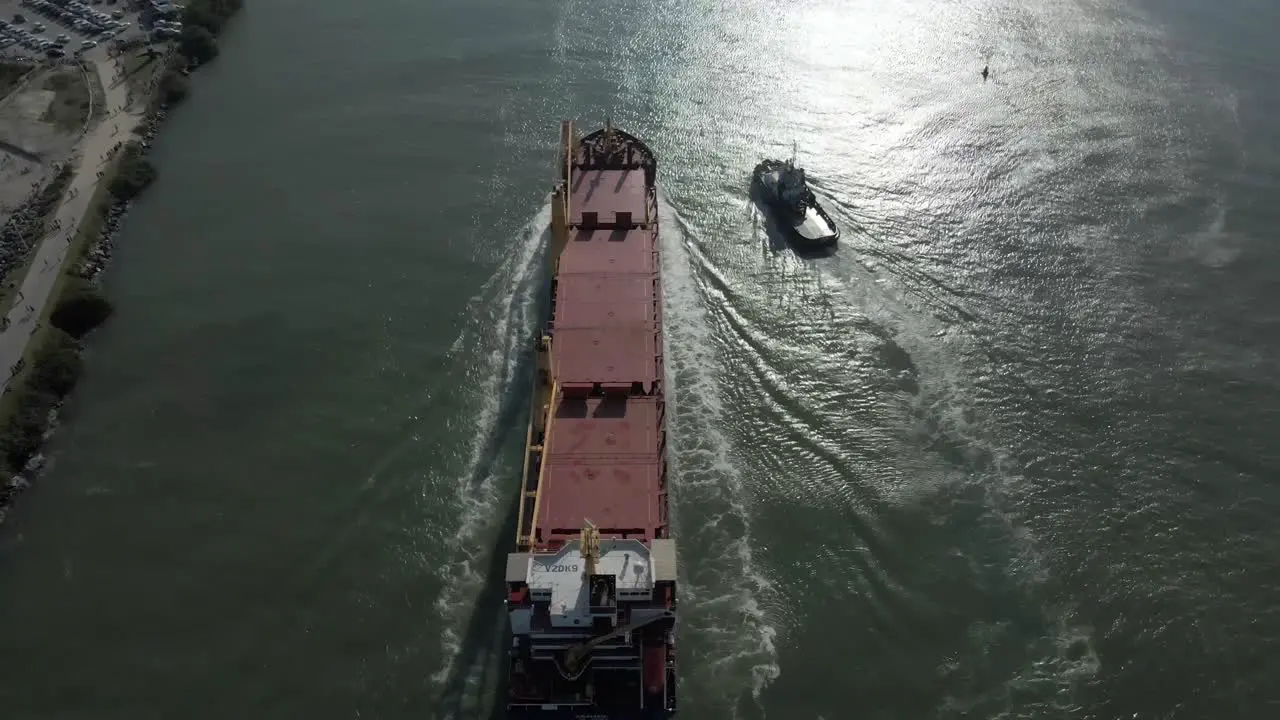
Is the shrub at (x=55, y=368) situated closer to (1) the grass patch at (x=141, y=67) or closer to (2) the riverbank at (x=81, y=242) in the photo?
(2) the riverbank at (x=81, y=242)

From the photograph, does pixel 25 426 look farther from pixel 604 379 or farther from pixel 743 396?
pixel 743 396

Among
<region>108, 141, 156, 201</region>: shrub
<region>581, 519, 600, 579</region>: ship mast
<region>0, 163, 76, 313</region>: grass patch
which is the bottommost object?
<region>581, 519, 600, 579</region>: ship mast

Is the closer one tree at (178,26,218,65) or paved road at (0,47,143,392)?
paved road at (0,47,143,392)

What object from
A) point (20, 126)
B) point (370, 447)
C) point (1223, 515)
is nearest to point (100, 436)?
point (370, 447)

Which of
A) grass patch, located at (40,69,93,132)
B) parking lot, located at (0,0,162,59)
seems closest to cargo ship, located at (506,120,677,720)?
grass patch, located at (40,69,93,132)

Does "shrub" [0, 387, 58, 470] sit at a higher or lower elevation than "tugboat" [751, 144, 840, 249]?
lower

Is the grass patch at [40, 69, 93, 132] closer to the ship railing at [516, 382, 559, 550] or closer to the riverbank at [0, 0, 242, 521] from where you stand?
the riverbank at [0, 0, 242, 521]

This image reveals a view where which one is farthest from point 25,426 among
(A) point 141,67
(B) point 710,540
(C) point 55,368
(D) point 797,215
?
(D) point 797,215
